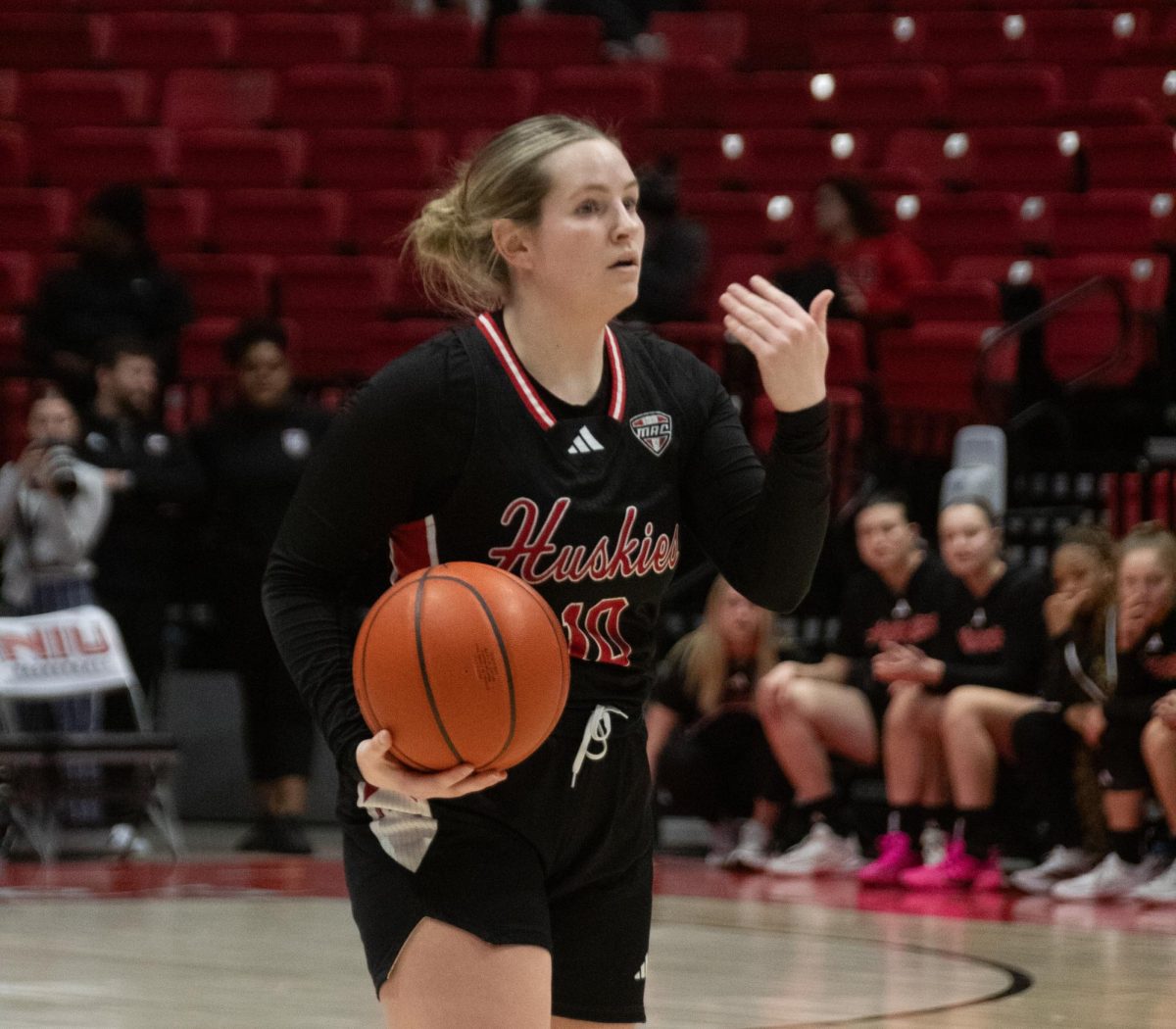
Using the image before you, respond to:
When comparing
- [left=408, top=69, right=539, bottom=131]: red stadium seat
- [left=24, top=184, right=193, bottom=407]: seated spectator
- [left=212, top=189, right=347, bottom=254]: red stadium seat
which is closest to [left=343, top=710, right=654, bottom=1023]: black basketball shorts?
[left=24, top=184, right=193, bottom=407]: seated spectator

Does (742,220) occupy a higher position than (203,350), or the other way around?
(742,220)

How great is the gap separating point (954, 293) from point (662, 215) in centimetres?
157

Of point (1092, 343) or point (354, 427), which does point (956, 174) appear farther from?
point (354, 427)

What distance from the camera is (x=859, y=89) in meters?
12.1

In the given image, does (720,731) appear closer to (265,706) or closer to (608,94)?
(265,706)

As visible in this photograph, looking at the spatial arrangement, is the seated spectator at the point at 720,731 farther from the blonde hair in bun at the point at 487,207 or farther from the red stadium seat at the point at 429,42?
the red stadium seat at the point at 429,42

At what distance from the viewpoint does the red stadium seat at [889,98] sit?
11922 mm

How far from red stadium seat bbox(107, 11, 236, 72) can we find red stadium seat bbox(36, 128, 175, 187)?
4.02 ft

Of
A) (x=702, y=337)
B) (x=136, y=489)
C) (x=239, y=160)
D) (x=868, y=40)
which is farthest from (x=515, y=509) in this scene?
(x=868, y=40)

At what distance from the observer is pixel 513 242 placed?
2.76 m

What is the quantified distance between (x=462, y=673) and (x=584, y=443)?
0.41 metres

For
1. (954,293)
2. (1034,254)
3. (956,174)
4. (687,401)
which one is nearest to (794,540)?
(687,401)

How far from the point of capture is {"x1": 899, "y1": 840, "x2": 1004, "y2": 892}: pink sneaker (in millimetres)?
7551

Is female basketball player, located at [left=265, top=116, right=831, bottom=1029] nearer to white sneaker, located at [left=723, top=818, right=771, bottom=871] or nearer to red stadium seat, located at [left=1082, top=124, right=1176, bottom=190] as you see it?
white sneaker, located at [left=723, top=818, right=771, bottom=871]
